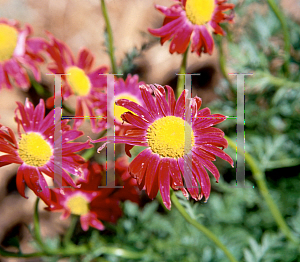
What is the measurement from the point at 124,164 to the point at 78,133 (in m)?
0.43

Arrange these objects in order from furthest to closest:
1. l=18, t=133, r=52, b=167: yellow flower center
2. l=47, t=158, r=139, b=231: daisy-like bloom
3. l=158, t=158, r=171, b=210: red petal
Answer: l=47, t=158, r=139, b=231: daisy-like bloom
l=18, t=133, r=52, b=167: yellow flower center
l=158, t=158, r=171, b=210: red petal

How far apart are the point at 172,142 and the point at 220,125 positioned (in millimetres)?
991

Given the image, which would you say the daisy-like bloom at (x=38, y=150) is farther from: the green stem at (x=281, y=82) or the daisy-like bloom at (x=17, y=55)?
the green stem at (x=281, y=82)

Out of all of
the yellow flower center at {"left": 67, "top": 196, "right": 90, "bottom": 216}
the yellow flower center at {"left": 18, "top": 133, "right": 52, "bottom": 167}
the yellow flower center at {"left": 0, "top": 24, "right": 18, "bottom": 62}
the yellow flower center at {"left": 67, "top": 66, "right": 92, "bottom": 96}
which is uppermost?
the yellow flower center at {"left": 0, "top": 24, "right": 18, "bottom": 62}

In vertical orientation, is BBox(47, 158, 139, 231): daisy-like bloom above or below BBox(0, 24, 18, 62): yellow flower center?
below

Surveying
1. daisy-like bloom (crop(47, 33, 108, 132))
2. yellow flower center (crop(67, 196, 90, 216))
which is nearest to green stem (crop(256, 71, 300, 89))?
daisy-like bloom (crop(47, 33, 108, 132))

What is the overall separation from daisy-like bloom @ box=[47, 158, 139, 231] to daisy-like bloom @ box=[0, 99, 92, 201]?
0.30m

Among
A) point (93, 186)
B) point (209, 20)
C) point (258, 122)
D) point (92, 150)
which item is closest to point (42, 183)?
point (92, 150)

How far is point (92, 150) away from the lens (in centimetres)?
94

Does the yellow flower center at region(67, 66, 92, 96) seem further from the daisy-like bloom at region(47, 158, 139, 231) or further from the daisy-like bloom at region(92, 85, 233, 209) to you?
the daisy-like bloom at region(92, 85, 233, 209)

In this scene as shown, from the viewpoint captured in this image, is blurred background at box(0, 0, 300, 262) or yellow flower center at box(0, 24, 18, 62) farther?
blurred background at box(0, 0, 300, 262)

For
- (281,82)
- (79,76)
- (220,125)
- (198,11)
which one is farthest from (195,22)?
(220,125)

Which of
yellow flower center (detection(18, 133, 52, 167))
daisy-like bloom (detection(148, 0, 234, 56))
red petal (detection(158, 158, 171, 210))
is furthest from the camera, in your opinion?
daisy-like bloom (detection(148, 0, 234, 56))

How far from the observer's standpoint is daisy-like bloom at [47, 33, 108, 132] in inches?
42.8
